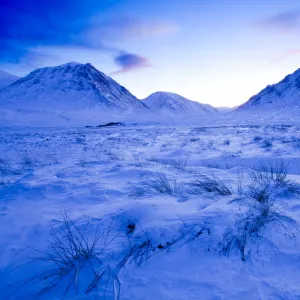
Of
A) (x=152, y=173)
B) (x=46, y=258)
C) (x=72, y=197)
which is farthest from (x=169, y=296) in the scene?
(x=152, y=173)

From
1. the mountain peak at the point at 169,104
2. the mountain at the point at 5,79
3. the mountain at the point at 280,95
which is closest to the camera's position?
the mountain at the point at 280,95

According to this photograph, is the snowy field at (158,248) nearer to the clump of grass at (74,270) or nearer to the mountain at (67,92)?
the clump of grass at (74,270)

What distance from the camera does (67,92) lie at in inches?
2943

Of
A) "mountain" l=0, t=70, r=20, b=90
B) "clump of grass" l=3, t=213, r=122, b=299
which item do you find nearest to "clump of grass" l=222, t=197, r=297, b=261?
"clump of grass" l=3, t=213, r=122, b=299

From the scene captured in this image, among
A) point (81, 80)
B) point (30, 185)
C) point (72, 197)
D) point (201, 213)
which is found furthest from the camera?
point (81, 80)

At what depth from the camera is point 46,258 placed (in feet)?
5.99

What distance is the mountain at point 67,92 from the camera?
65031 mm

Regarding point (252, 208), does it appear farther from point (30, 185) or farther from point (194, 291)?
point (30, 185)

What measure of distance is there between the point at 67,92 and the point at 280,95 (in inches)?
2760

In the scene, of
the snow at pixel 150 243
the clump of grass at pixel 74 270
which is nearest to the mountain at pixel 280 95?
the snow at pixel 150 243

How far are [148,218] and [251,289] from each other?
99 cm

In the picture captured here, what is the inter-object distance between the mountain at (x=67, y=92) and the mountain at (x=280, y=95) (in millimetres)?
42258

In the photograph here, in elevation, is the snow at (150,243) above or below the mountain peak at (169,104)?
below

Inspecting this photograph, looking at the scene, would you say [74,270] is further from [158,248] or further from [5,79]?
→ [5,79]
